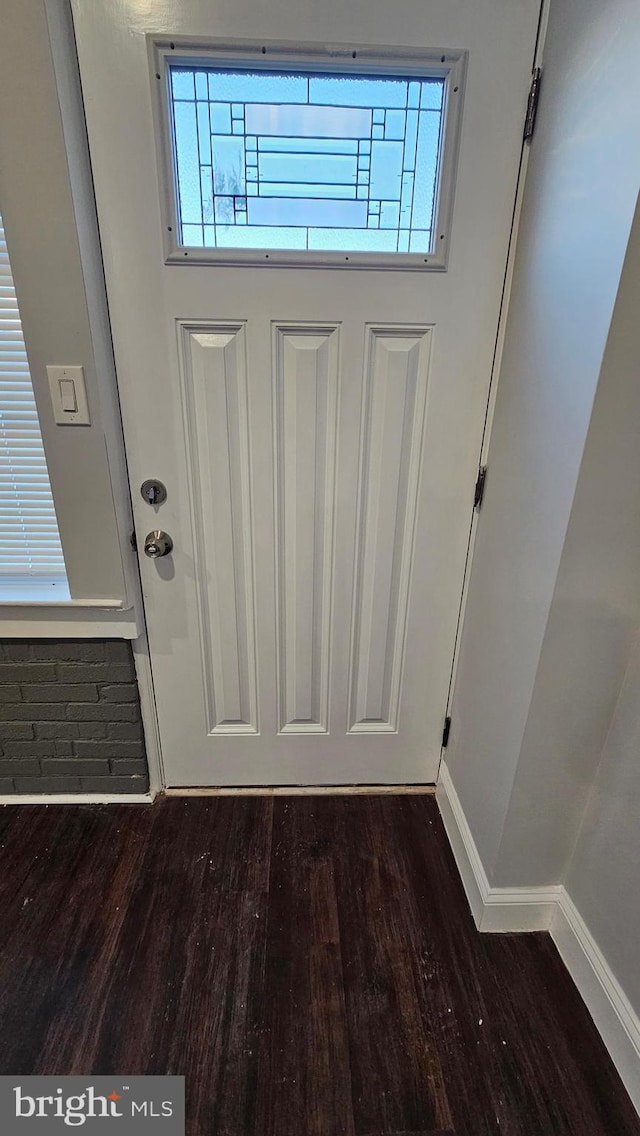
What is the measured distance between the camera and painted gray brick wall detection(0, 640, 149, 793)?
1.48 metres

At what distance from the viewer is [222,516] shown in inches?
54.7

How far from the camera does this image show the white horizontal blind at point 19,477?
1.19m

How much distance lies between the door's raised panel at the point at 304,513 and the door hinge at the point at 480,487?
38 centimetres

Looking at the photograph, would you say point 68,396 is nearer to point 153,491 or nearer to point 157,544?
point 153,491

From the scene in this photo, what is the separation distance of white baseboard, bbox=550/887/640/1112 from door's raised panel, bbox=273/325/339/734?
78 cm

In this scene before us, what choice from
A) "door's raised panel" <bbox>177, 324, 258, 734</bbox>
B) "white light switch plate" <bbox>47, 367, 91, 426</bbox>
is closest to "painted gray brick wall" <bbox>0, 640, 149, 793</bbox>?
"door's raised panel" <bbox>177, 324, 258, 734</bbox>

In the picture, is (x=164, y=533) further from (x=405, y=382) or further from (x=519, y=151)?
(x=519, y=151)

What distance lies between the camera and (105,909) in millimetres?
1363

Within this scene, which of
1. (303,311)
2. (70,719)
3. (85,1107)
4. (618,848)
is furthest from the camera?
(70,719)

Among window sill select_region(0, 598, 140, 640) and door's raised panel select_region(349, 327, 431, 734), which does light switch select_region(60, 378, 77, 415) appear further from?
door's raised panel select_region(349, 327, 431, 734)

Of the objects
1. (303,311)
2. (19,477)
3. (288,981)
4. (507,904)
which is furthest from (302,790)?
(303,311)

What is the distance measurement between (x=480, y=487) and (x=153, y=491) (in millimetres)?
839

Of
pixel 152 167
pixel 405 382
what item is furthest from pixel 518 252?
pixel 152 167
